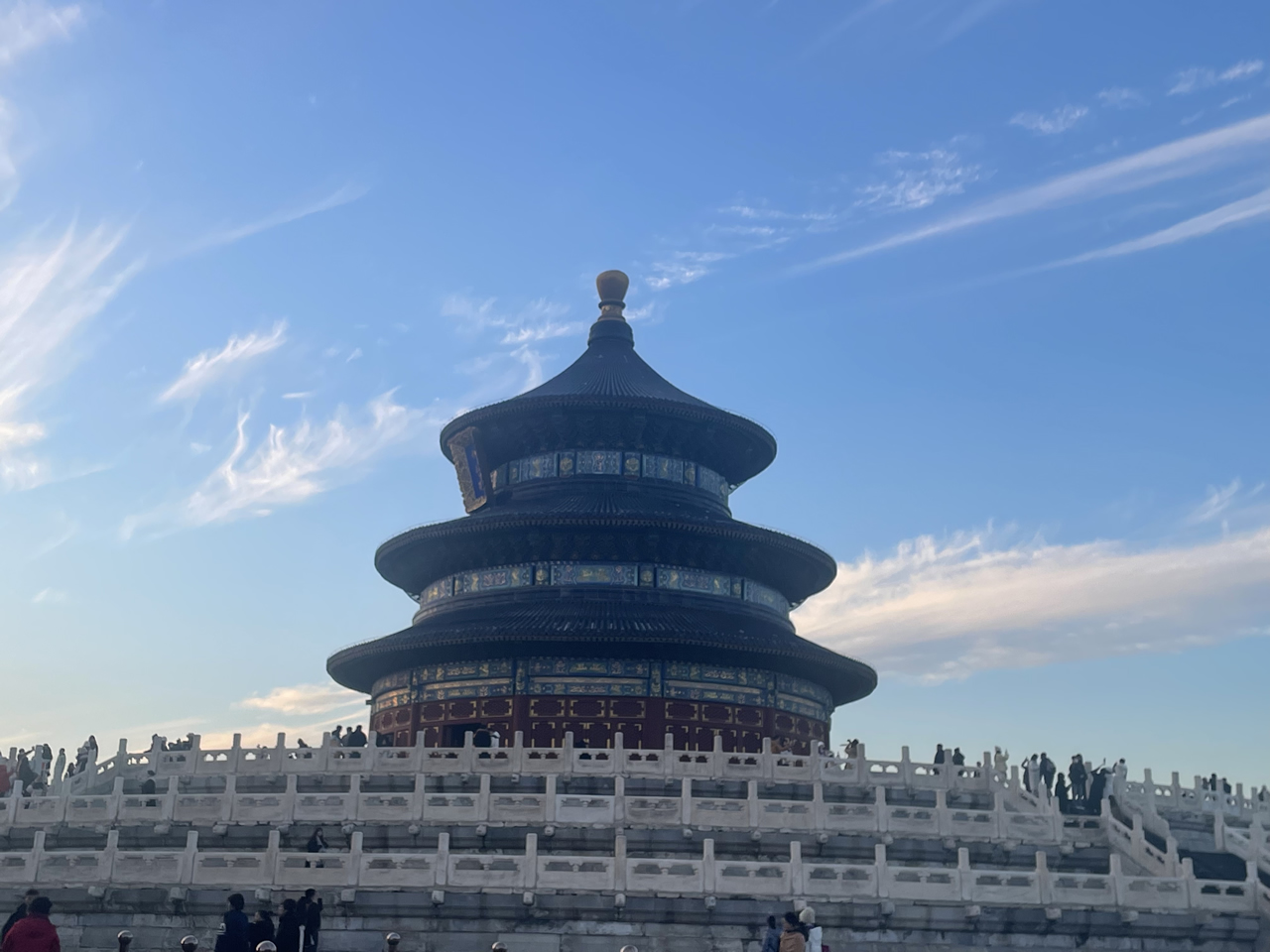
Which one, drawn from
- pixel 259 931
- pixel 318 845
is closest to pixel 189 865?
pixel 318 845

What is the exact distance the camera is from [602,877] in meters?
20.6

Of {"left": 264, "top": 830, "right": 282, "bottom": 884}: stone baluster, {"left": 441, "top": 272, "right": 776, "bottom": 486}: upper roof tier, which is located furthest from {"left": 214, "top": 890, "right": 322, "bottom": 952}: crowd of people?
{"left": 441, "top": 272, "right": 776, "bottom": 486}: upper roof tier

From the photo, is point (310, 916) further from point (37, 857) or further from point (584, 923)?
point (37, 857)

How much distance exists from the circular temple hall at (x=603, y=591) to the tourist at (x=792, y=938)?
72.7ft

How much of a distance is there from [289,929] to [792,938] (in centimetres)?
695

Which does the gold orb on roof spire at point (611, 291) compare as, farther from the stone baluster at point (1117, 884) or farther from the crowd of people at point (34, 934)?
the crowd of people at point (34, 934)

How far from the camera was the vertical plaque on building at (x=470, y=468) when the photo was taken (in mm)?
47344

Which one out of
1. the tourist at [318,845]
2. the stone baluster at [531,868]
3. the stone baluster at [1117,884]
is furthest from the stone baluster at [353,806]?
the stone baluster at [1117,884]

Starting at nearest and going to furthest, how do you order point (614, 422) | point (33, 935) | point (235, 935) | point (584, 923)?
point (33, 935) → point (235, 935) → point (584, 923) → point (614, 422)

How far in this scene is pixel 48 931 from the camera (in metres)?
13.6

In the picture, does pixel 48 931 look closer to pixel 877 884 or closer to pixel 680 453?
pixel 877 884

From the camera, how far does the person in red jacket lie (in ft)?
44.2

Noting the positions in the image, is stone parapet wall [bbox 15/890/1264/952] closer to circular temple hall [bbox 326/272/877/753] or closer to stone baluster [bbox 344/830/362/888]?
stone baluster [bbox 344/830/362/888]

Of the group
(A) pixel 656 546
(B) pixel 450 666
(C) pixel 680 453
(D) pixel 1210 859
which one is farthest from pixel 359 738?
(D) pixel 1210 859
